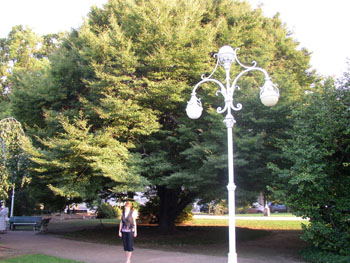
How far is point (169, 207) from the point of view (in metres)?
17.9

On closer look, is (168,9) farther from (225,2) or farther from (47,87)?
(47,87)

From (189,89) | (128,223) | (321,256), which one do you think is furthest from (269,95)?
(189,89)

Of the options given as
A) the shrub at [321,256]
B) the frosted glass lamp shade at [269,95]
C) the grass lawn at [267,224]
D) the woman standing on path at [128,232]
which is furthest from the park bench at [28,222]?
the frosted glass lamp shade at [269,95]

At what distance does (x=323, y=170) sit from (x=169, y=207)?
32.1 feet

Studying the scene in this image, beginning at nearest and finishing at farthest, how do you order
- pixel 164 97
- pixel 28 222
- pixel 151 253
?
1. pixel 151 253
2. pixel 164 97
3. pixel 28 222

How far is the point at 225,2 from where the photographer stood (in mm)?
15594

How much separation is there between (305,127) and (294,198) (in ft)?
7.37

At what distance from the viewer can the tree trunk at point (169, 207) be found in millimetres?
17375

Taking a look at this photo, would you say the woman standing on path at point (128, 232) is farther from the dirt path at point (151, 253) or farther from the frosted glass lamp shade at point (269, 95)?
the frosted glass lamp shade at point (269, 95)

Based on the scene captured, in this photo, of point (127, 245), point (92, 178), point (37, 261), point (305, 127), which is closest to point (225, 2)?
point (305, 127)

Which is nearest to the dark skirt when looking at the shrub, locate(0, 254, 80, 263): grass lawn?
locate(0, 254, 80, 263): grass lawn

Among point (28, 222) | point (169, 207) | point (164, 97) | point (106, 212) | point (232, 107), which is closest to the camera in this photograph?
point (232, 107)

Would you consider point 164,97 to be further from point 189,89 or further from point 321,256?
point 321,256

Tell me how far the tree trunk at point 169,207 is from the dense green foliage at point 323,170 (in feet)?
26.6
